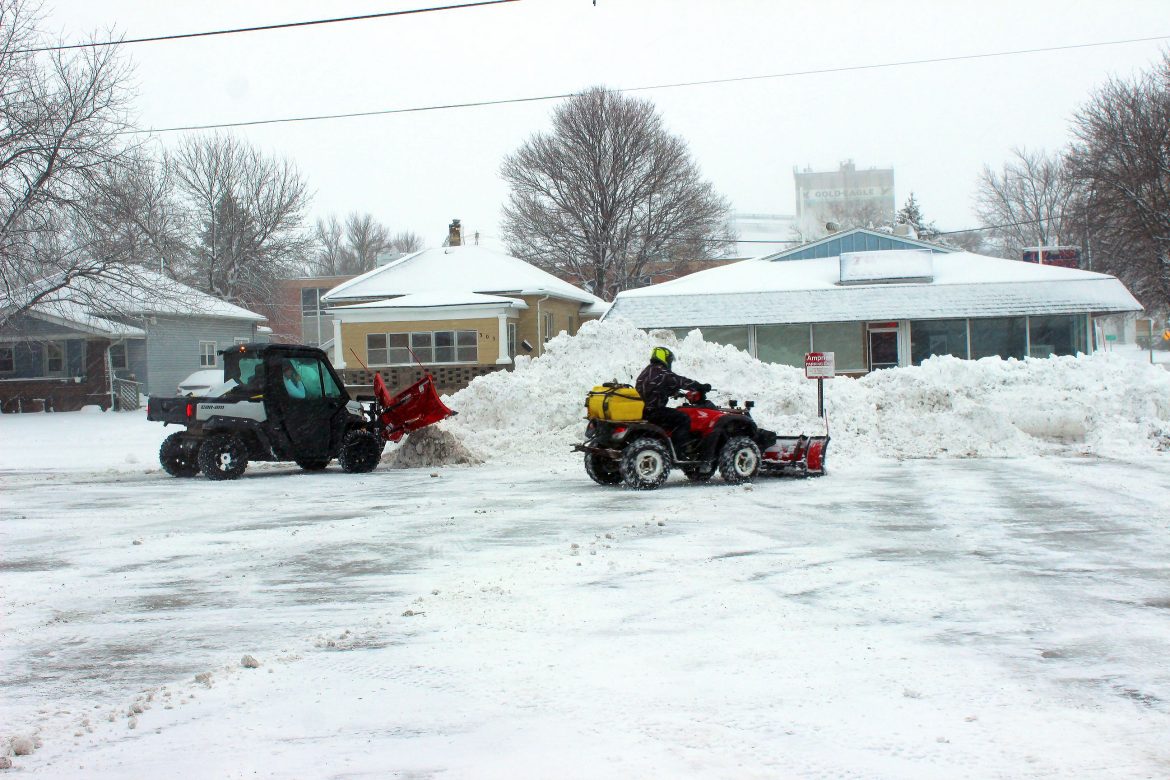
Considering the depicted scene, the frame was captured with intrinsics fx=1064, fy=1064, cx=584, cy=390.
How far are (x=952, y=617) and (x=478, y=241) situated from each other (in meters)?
61.2

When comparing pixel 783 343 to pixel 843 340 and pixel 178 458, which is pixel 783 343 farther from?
pixel 178 458

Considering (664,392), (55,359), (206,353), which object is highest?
(206,353)

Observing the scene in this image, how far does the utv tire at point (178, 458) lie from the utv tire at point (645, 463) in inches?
285

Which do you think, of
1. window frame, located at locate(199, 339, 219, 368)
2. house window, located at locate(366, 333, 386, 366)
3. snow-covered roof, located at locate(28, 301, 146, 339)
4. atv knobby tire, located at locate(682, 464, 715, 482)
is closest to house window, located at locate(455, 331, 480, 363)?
house window, located at locate(366, 333, 386, 366)

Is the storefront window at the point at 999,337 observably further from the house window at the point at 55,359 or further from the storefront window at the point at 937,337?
the house window at the point at 55,359

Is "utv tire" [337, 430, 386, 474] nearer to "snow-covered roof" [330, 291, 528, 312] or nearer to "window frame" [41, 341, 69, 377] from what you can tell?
"snow-covered roof" [330, 291, 528, 312]

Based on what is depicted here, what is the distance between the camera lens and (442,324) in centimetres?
3756

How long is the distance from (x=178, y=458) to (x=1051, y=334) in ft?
83.0

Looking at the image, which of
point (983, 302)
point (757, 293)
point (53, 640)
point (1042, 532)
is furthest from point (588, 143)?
point (53, 640)

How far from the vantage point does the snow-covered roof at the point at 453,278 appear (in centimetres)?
4015

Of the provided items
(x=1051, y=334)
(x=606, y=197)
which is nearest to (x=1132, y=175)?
(x=1051, y=334)

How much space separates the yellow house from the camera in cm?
3647

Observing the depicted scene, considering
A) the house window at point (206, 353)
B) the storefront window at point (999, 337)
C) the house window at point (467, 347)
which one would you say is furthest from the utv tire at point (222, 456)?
the house window at point (206, 353)

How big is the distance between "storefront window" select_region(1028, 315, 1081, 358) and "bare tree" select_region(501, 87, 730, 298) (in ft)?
78.9
